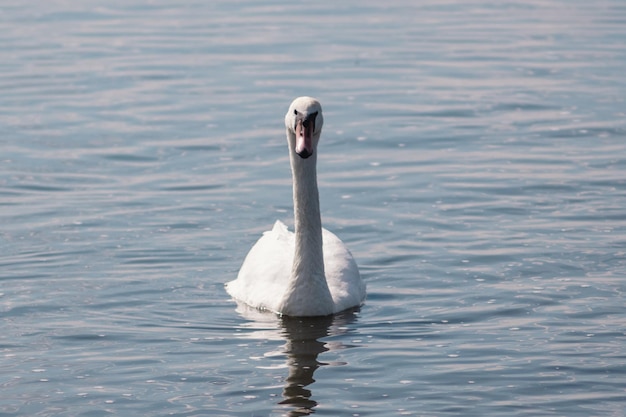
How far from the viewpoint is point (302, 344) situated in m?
12.6

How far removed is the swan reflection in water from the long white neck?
0.51ft

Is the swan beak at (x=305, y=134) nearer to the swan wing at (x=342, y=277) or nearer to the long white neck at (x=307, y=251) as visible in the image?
the long white neck at (x=307, y=251)

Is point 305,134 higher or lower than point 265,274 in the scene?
higher

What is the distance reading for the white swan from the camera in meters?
13.1

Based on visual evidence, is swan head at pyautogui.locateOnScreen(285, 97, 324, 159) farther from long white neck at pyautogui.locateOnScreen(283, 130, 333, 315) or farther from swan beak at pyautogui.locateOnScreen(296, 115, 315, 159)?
long white neck at pyautogui.locateOnScreen(283, 130, 333, 315)

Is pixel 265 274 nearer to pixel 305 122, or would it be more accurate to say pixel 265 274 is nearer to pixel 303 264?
pixel 303 264

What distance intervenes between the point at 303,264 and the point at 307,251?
0.50ft

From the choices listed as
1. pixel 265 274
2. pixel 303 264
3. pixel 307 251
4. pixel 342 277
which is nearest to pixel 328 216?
pixel 265 274

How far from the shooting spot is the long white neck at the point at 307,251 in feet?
43.9

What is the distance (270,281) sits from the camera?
14023mm

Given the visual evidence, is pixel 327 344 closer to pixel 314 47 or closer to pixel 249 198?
pixel 249 198

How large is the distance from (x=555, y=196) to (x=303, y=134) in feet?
17.1

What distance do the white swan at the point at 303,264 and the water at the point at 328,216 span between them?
24 cm

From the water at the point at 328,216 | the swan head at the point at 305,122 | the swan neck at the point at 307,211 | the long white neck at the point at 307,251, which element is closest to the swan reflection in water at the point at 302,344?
the water at the point at 328,216
